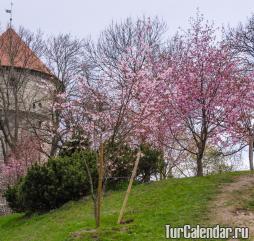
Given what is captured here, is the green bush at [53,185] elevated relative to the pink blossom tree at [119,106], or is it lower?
lower

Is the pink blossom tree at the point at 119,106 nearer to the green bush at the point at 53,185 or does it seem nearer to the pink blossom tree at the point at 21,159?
the green bush at the point at 53,185

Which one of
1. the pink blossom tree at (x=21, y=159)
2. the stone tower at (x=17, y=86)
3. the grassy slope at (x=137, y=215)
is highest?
the stone tower at (x=17, y=86)

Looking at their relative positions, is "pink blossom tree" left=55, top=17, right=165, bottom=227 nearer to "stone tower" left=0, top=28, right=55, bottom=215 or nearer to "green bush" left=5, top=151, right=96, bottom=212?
"green bush" left=5, top=151, right=96, bottom=212

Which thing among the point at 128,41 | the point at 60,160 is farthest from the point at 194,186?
the point at 128,41

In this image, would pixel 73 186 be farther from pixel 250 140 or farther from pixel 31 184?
pixel 250 140

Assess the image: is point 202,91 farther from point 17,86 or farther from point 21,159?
point 17,86

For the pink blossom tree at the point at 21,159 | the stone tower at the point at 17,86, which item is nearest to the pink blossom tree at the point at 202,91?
the pink blossom tree at the point at 21,159

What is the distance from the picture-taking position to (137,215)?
11.2 metres

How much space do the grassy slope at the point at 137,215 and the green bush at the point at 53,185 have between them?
53cm

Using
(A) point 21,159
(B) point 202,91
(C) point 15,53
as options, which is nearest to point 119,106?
(B) point 202,91

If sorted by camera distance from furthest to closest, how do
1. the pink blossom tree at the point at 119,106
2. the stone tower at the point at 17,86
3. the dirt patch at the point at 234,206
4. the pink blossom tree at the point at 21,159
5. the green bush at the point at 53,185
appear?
the stone tower at the point at 17,86
the pink blossom tree at the point at 21,159
the green bush at the point at 53,185
the pink blossom tree at the point at 119,106
the dirt patch at the point at 234,206

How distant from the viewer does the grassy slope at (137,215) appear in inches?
388

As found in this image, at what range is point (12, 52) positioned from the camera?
29.3m

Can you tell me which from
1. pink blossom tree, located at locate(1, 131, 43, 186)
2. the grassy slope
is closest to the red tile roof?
pink blossom tree, located at locate(1, 131, 43, 186)
